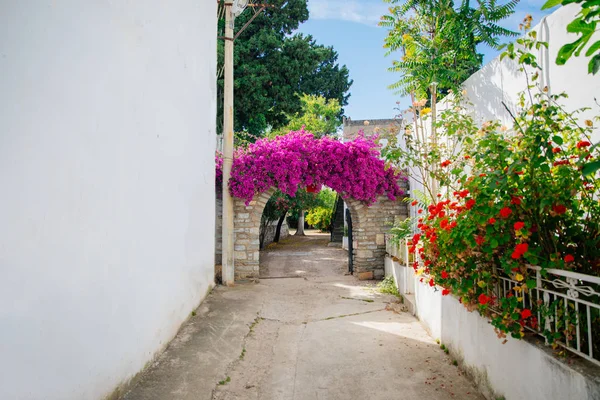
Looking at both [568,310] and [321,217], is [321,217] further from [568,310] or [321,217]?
[568,310]

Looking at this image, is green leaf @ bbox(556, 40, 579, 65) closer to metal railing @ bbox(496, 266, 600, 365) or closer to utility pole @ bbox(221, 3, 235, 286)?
metal railing @ bbox(496, 266, 600, 365)

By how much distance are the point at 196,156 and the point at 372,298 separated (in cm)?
423

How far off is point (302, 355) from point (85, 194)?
3084 mm

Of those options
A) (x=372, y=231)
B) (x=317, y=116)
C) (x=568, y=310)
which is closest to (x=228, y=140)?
(x=372, y=231)

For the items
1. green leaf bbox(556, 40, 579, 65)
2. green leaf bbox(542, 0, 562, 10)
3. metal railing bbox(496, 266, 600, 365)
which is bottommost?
metal railing bbox(496, 266, 600, 365)

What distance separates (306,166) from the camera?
9.31 meters

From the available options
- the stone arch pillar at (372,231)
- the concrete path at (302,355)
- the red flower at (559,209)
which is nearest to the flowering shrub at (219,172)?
the concrete path at (302,355)

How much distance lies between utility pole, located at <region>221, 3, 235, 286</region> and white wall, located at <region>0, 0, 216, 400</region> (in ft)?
12.2

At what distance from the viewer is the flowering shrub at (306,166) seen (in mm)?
9180

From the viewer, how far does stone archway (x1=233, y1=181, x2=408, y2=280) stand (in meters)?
9.62

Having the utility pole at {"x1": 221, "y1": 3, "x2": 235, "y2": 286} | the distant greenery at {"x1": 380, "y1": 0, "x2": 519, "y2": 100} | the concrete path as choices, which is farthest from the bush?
the distant greenery at {"x1": 380, "y1": 0, "x2": 519, "y2": 100}

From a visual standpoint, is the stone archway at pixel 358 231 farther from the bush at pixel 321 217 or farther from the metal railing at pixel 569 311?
the bush at pixel 321 217

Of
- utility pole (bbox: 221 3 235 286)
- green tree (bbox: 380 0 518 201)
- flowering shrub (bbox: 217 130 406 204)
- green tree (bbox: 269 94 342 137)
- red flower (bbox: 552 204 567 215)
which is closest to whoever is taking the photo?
red flower (bbox: 552 204 567 215)

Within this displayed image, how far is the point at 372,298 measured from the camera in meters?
7.81
